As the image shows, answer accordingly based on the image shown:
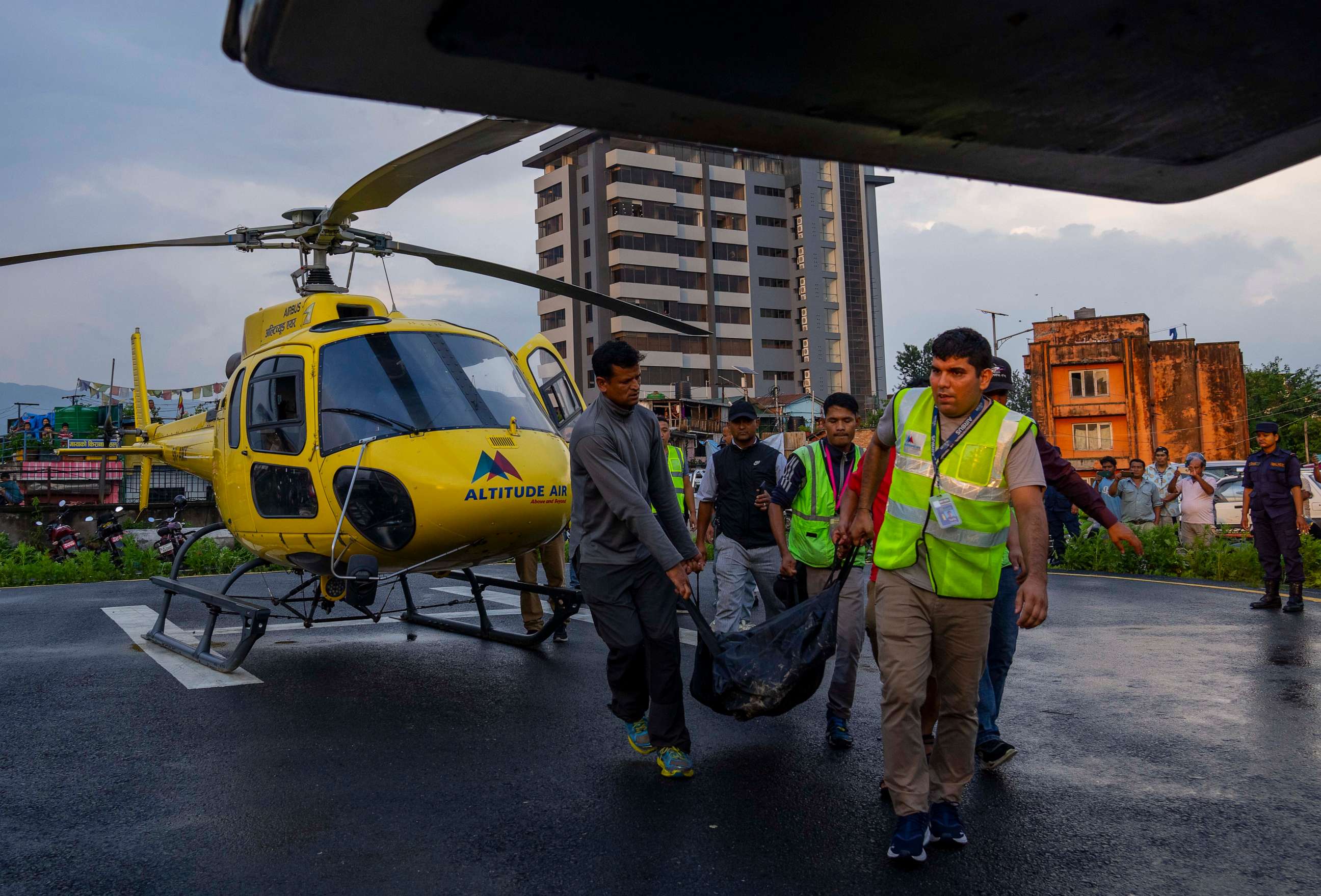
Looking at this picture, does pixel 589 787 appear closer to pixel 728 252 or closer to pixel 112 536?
pixel 112 536

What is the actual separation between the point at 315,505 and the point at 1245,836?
544 cm

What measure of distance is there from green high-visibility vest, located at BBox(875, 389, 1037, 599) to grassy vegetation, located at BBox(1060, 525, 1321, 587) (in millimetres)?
9506

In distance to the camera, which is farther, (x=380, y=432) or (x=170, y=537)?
(x=170, y=537)

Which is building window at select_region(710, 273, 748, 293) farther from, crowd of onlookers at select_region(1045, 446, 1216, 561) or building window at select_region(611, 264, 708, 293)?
crowd of onlookers at select_region(1045, 446, 1216, 561)

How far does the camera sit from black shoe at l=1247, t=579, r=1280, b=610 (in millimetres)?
9953

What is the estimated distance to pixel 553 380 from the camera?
8.08 meters

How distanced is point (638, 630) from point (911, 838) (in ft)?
5.87

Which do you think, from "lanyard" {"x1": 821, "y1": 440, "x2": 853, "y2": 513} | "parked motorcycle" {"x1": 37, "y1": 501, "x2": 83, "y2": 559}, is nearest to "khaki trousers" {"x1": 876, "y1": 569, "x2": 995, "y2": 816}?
"lanyard" {"x1": 821, "y1": 440, "x2": 853, "y2": 513}

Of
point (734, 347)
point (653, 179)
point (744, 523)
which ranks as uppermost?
point (653, 179)

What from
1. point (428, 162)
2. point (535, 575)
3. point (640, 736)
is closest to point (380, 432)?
point (428, 162)

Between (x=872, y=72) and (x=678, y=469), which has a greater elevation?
(x=872, y=72)

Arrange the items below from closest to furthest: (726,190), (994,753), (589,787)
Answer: (589,787), (994,753), (726,190)

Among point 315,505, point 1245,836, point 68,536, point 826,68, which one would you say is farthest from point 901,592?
point 68,536

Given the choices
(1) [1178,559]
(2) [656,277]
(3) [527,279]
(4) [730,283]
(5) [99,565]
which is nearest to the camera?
(3) [527,279]
